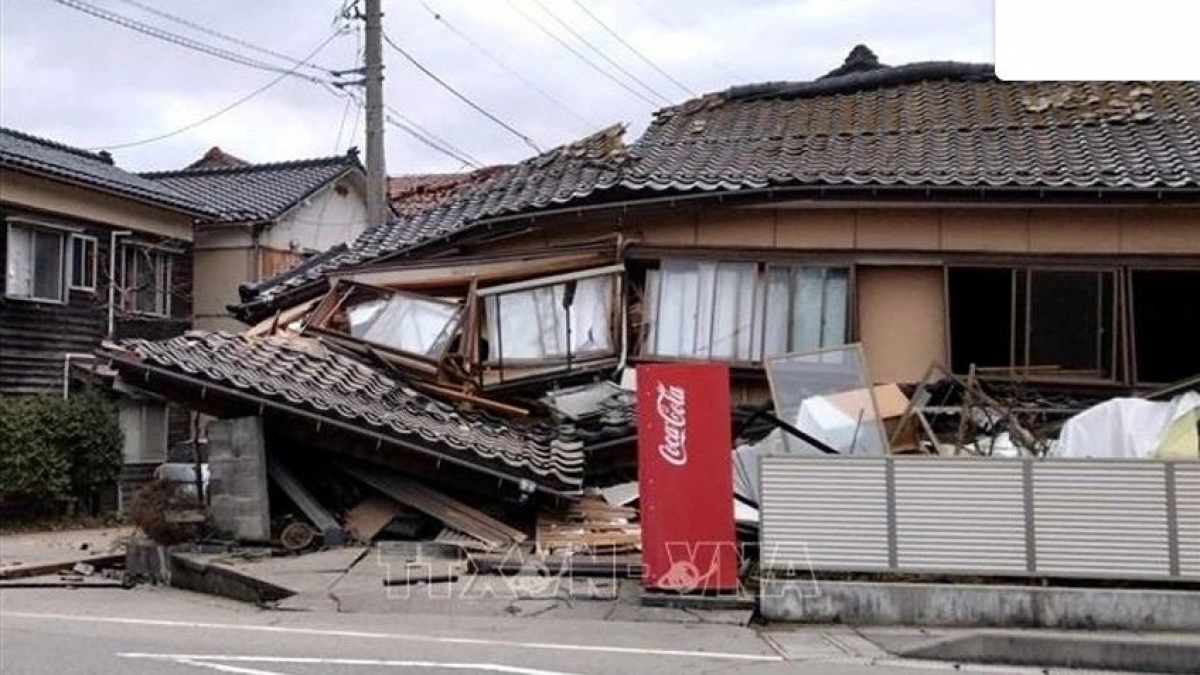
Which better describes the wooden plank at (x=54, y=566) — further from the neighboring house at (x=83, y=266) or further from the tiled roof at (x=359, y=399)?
the neighboring house at (x=83, y=266)

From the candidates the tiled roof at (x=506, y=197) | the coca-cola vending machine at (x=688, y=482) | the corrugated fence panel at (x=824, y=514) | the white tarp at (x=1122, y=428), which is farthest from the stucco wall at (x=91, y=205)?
the white tarp at (x=1122, y=428)

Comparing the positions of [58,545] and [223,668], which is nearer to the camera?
[223,668]

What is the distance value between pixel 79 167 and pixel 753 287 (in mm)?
14869

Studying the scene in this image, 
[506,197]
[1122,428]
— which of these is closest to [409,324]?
[506,197]

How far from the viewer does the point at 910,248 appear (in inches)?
542

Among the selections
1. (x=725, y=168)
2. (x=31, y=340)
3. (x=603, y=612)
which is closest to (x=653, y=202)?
(x=725, y=168)

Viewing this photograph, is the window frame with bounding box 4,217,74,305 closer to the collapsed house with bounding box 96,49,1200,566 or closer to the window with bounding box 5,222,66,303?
the window with bounding box 5,222,66,303

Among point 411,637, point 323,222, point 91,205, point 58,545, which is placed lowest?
point 58,545

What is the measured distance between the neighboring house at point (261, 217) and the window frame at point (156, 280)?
114cm

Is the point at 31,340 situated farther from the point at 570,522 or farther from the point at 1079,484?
the point at 1079,484

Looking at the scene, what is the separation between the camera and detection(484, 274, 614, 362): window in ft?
47.2

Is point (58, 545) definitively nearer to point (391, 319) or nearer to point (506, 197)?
point (391, 319)

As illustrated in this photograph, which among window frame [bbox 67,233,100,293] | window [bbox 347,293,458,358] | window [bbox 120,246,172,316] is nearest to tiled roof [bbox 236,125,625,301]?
window [bbox 347,293,458,358]

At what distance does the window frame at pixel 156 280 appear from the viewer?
2244 cm
